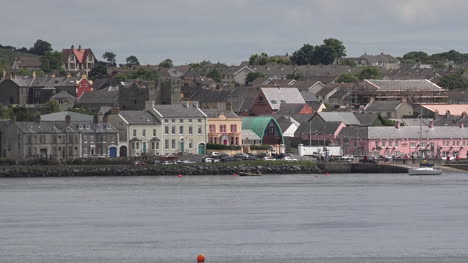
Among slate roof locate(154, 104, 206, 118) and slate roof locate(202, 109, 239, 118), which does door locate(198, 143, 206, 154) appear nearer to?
slate roof locate(154, 104, 206, 118)

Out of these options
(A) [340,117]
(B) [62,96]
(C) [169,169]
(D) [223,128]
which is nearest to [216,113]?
(D) [223,128]

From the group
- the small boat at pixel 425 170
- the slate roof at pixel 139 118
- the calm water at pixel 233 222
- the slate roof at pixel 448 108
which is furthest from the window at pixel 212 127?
the slate roof at pixel 448 108

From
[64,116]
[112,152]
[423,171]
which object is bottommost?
[423,171]

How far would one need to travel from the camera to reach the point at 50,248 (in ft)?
→ 213

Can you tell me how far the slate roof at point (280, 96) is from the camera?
178 metres

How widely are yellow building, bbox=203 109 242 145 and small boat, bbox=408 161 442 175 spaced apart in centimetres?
1899

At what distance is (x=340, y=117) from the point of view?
526 ft

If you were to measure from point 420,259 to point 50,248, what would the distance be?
608 inches

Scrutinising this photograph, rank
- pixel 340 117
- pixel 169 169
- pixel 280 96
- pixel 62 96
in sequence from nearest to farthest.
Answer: pixel 169 169 → pixel 340 117 → pixel 280 96 → pixel 62 96

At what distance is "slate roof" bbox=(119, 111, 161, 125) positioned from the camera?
13625 centimetres

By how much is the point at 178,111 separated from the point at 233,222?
210ft

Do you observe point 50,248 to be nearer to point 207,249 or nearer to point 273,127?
point 207,249

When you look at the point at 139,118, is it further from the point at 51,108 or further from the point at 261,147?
the point at 51,108

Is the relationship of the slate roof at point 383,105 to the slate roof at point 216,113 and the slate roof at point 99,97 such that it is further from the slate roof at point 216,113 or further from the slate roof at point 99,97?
the slate roof at point 216,113
